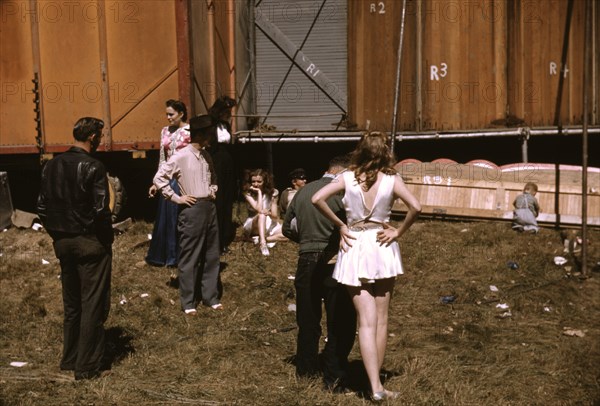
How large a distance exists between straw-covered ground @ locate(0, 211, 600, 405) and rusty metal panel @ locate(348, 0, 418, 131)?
287cm

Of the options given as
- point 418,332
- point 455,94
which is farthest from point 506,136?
point 418,332

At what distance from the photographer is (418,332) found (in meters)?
8.39

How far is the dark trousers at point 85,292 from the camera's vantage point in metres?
6.49

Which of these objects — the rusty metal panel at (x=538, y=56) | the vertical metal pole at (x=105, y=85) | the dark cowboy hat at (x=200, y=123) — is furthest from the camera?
the rusty metal panel at (x=538, y=56)

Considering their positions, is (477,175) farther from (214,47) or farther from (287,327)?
(287,327)

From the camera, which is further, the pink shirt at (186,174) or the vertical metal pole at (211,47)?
the vertical metal pole at (211,47)

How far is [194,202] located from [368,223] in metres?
2.79

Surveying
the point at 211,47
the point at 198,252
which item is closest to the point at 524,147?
the point at 211,47

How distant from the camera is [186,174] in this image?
322 inches

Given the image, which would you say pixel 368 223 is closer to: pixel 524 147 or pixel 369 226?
pixel 369 226

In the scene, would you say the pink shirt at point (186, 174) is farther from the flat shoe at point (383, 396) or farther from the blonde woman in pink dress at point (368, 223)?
the flat shoe at point (383, 396)

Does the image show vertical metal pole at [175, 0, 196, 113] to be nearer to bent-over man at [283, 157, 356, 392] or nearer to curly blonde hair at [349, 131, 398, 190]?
bent-over man at [283, 157, 356, 392]

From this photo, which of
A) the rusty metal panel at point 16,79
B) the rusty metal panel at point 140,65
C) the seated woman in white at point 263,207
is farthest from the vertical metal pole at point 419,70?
the rusty metal panel at point 16,79

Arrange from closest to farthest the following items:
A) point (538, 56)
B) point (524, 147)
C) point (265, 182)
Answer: point (265, 182) < point (524, 147) < point (538, 56)
